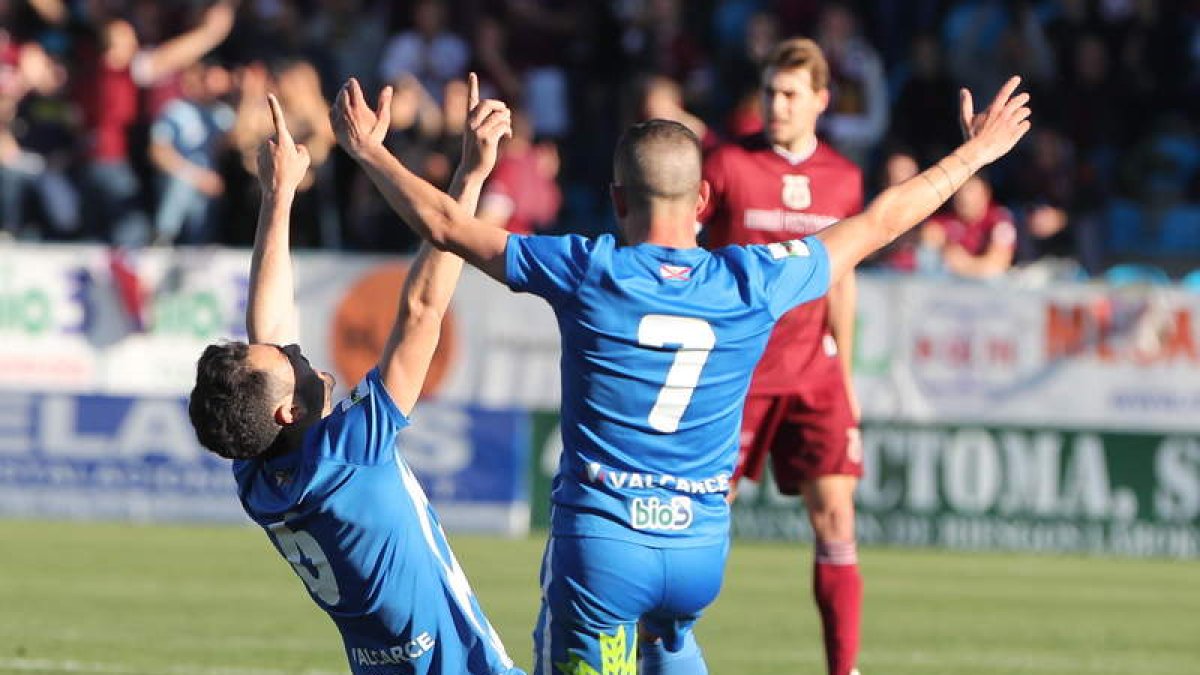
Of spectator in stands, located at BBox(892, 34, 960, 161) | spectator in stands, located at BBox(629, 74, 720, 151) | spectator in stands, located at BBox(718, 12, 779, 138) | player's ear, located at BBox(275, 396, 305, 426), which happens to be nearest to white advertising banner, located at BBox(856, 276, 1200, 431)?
spectator in stands, located at BBox(629, 74, 720, 151)

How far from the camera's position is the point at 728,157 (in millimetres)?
9555

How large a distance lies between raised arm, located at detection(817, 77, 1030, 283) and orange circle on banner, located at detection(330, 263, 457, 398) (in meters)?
11.6

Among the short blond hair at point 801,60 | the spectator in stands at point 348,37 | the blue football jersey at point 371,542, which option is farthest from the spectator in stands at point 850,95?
the blue football jersey at point 371,542

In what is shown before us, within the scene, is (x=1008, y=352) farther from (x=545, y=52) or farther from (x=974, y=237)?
(x=545, y=52)

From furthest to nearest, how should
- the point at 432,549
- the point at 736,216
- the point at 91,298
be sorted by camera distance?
the point at 91,298 → the point at 736,216 → the point at 432,549

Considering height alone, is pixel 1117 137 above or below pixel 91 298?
above

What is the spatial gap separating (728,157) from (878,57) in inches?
556

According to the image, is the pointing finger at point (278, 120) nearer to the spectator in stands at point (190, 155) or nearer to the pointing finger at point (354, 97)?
the pointing finger at point (354, 97)

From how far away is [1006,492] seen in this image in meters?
17.6

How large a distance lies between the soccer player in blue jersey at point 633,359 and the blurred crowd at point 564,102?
11839 millimetres

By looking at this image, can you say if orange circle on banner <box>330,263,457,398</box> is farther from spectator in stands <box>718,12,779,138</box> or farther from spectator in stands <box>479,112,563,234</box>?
spectator in stands <box>718,12,779,138</box>

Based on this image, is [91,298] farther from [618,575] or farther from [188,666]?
[618,575]

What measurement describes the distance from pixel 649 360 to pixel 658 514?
0.43 meters

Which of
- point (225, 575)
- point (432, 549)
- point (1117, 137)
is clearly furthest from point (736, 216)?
point (1117, 137)
